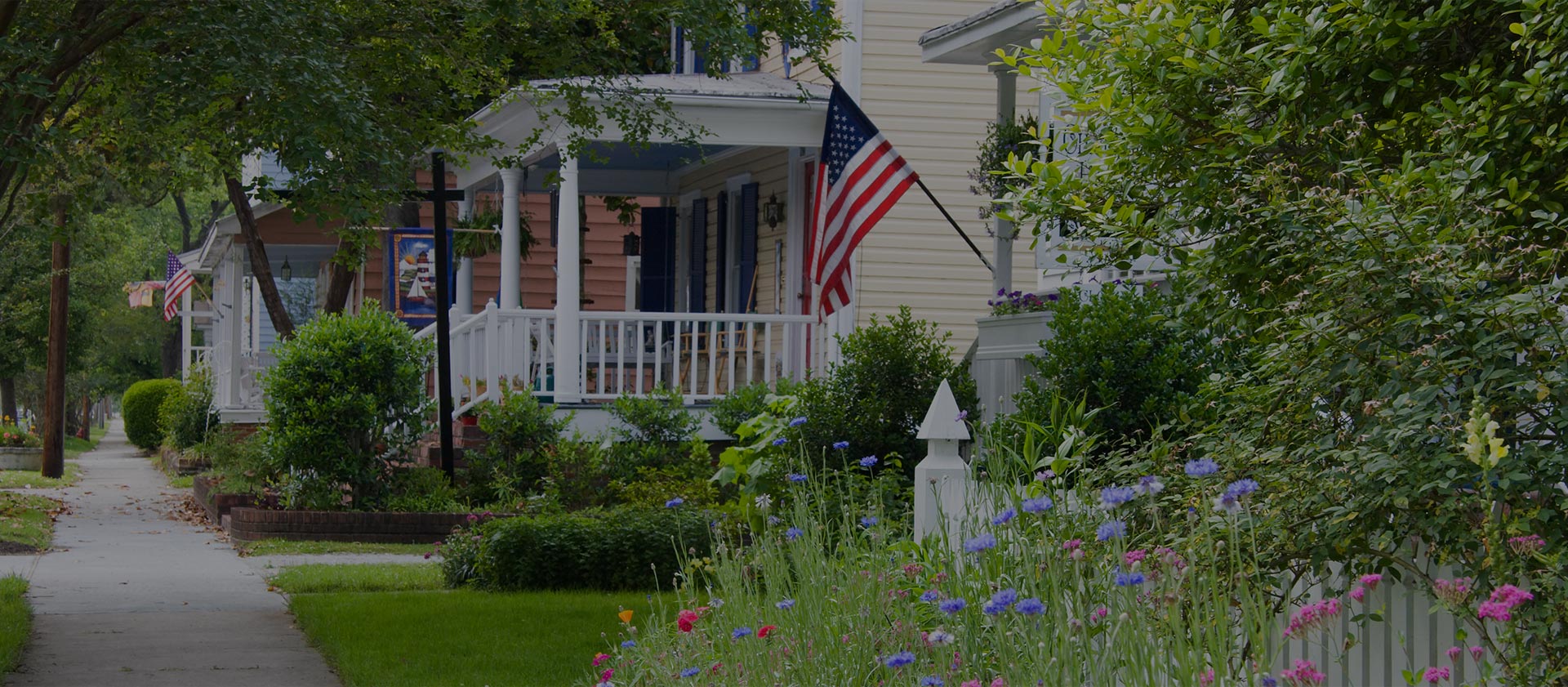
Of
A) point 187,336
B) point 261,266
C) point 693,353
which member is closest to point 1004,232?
point 693,353

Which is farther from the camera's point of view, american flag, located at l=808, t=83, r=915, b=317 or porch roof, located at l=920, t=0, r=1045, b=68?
american flag, located at l=808, t=83, r=915, b=317

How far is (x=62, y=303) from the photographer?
77.4 feet

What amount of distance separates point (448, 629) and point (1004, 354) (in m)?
3.89

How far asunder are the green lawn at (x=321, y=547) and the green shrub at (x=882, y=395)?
3.54 meters

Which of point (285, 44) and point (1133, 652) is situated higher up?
point (285, 44)

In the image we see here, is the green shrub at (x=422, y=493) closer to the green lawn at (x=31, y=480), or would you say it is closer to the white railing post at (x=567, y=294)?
the white railing post at (x=567, y=294)

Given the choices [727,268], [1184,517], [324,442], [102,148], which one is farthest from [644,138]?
[1184,517]

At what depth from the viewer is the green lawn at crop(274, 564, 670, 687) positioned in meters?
6.89

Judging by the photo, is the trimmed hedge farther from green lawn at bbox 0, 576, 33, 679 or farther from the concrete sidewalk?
green lawn at bbox 0, 576, 33, 679

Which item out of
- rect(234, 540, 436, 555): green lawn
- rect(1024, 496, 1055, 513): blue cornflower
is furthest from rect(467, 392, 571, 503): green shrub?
rect(1024, 496, 1055, 513): blue cornflower

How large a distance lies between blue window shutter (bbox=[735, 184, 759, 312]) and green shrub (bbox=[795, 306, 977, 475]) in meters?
6.64

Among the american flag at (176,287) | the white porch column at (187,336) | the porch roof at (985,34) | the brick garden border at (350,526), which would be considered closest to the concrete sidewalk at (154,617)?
the brick garden border at (350,526)

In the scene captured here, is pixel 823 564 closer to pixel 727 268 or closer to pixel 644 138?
pixel 644 138

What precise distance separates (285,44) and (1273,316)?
581cm
